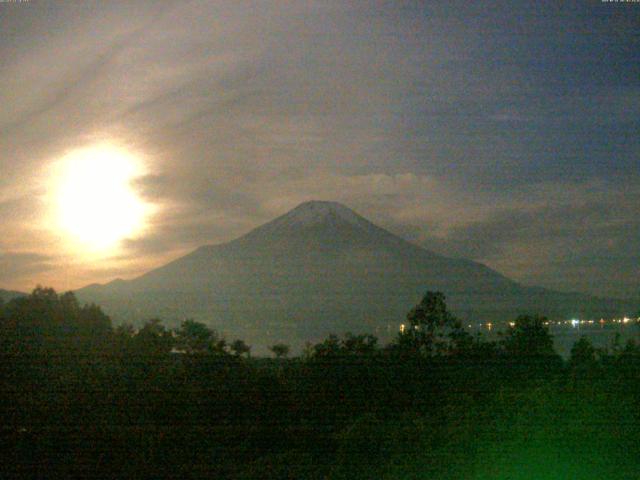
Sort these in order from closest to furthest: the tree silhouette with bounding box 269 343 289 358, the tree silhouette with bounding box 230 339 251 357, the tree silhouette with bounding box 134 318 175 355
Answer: the tree silhouette with bounding box 134 318 175 355
the tree silhouette with bounding box 230 339 251 357
the tree silhouette with bounding box 269 343 289 358

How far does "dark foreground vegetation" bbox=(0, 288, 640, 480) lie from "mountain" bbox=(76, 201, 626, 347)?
10.3 ft

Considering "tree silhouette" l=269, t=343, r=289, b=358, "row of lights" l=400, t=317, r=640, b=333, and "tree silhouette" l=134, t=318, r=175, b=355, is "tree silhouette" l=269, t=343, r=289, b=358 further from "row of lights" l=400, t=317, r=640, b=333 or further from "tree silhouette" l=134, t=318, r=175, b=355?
"row of lights" l=400, t=317, r=640, b=333

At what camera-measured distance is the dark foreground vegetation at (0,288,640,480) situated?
13.6 feet

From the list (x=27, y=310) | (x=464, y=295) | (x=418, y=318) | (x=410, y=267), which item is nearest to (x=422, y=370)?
(x=418, y=318)

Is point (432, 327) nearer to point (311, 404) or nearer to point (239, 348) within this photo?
point (239, 348)

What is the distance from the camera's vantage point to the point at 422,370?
760 cm

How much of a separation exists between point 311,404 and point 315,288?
16.1 m

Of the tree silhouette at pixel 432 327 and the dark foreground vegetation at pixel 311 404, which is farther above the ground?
the tree silhouette at pixel 432 327

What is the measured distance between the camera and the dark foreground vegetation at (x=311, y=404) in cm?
414

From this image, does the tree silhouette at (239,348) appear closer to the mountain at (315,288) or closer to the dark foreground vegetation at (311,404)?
the dark foreground vegetation at (311,404)

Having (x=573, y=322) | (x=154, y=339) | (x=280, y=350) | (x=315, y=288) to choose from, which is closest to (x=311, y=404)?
(x=154, y=339)

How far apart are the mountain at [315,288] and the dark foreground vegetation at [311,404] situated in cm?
314

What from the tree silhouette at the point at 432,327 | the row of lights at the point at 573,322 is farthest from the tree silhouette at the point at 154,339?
the row of lights at the point at 573,322

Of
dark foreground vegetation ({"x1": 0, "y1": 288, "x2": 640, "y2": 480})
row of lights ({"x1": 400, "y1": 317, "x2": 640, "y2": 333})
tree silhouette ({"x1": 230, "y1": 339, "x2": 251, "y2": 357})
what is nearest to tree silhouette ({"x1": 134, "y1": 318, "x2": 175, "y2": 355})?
dark foreground vegetation ({"x1": 0, "y1": 288, "x2": 640, "y2": 480})
